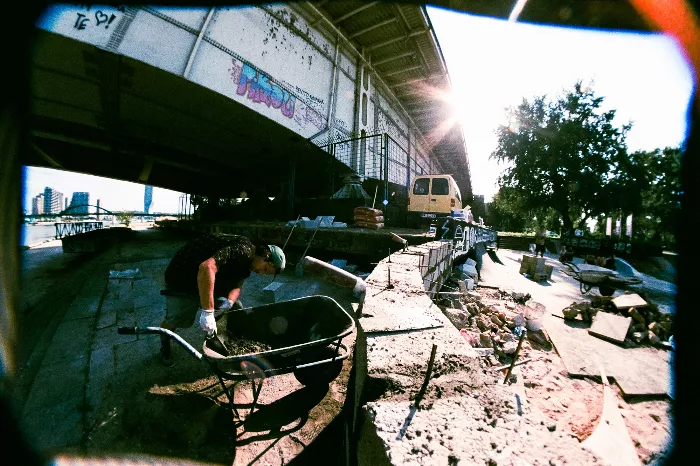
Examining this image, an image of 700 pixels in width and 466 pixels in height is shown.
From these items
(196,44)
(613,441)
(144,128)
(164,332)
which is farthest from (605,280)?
(144,128)

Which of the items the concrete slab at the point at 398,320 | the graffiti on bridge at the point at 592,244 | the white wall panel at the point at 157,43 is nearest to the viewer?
the concrete slab at the point at 398,320

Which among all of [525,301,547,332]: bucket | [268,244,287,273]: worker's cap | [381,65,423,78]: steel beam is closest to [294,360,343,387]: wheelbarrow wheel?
[268,244,287,273]: worker's cap

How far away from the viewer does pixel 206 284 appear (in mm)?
2689

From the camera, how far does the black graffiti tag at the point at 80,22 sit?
5988 mm

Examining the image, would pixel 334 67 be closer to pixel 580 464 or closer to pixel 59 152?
pixel 580 464

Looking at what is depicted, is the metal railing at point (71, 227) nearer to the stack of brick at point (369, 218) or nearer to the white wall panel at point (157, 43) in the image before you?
the white wall panel at point (157, 43)

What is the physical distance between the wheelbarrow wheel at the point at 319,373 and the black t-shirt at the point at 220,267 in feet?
4.93

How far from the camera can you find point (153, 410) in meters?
2.37

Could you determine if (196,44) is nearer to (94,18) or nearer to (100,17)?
(100,17)

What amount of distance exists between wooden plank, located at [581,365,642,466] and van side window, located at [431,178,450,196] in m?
8.24

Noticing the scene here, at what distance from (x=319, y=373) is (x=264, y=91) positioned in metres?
9.55

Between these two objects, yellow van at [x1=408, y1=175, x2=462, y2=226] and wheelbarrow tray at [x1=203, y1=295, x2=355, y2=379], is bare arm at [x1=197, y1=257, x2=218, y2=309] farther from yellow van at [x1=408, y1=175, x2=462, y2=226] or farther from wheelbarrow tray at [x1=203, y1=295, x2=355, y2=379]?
yellow van at [x1=408, y1=175, x2=462, y2=226]

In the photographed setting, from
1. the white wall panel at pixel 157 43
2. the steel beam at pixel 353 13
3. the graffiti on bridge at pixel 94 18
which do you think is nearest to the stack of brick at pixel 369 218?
the white wall panel at pixel 157 43

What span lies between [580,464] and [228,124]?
11746mm
